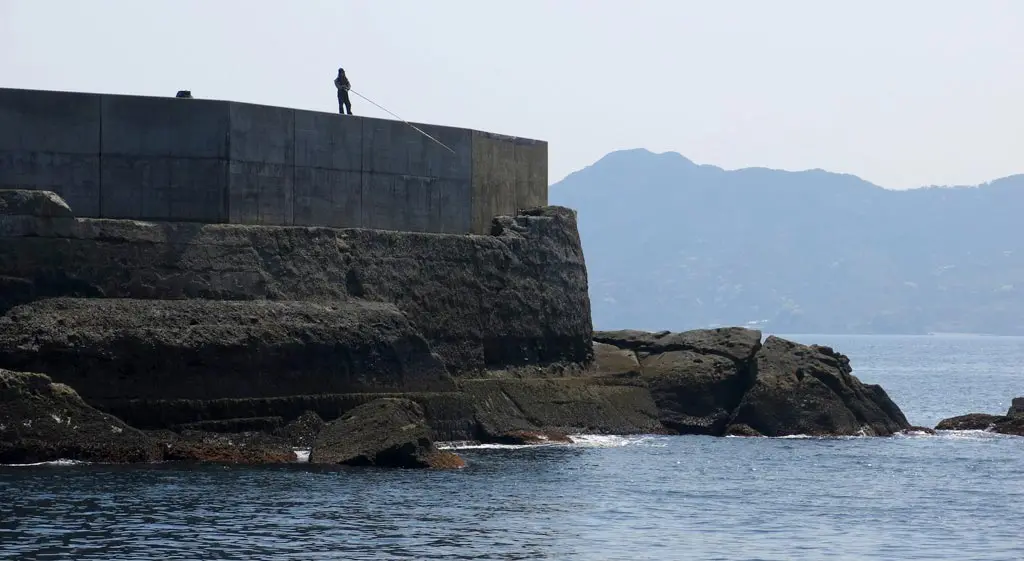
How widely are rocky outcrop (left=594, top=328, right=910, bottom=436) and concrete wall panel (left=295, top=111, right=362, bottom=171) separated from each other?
721 centimetres

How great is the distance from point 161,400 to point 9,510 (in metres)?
5.44

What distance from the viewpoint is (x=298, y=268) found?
2691 cm

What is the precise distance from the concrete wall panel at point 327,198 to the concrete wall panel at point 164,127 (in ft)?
5.91

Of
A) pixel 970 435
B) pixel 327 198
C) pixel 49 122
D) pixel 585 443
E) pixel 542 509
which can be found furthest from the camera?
pixel 970 435

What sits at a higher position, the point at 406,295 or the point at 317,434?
the point at 406,295

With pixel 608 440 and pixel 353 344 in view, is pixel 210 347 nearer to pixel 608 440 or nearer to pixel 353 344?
pixel 353 344

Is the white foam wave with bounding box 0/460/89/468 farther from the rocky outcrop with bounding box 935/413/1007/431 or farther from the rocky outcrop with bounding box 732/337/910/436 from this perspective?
the rocky outcrop with bounding box 935/413/1007/431

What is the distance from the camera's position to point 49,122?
83.3ft

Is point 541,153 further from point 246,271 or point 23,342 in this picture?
point 23,342

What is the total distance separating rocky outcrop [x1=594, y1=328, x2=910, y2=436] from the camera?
105 feet

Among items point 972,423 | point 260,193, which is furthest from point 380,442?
point 972,423

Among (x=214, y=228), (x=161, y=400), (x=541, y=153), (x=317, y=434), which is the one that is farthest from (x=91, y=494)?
(x=541, y=153)

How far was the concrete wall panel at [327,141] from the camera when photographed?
91.0 ft

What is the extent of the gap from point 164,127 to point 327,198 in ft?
10.9
